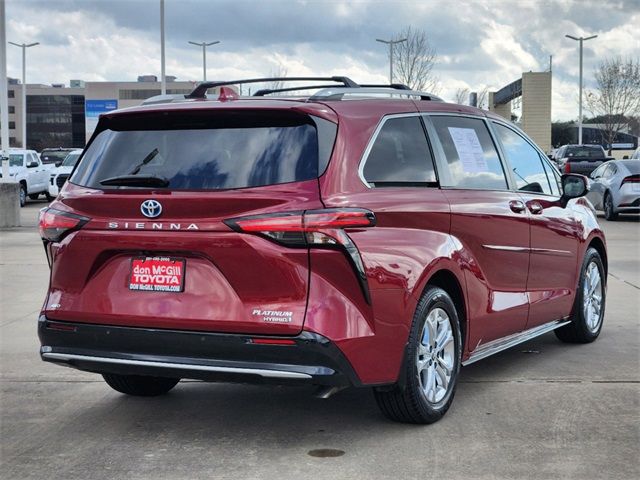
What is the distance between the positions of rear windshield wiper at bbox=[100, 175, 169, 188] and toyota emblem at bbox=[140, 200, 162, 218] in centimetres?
10

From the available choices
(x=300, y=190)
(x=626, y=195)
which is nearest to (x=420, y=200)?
(x=300, y=190)

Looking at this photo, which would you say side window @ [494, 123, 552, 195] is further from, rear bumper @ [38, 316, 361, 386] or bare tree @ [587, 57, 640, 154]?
bare tree @ [587, 57, 640, 154]

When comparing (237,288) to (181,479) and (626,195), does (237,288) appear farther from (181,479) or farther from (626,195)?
(626,195)

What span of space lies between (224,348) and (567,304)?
3.54m

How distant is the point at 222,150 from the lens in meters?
4.74

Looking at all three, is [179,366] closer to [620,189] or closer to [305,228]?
[305,228]

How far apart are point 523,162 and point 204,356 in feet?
10.3

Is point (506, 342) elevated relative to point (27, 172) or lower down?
lower down

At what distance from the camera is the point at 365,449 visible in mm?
4809

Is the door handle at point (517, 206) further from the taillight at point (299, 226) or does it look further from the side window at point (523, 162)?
the taillight at point (299, 226)

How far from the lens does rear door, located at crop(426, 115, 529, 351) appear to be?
18.4 feet

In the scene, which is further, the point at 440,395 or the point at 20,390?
the point at 20,390

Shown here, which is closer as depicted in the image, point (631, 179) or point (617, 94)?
point (631, 179)

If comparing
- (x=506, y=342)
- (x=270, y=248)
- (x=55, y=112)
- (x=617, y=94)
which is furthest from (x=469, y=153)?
(x=55, y=112)
